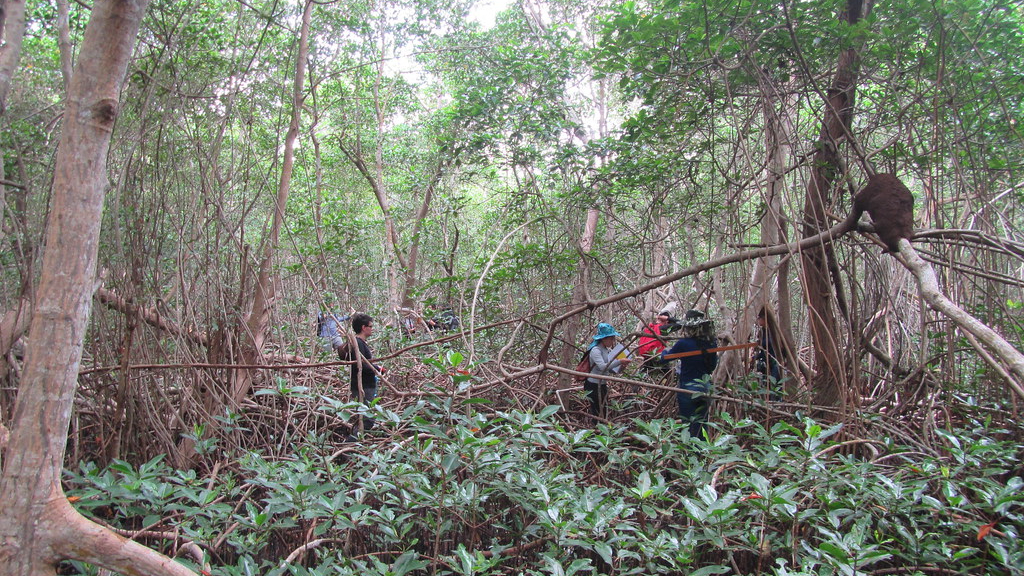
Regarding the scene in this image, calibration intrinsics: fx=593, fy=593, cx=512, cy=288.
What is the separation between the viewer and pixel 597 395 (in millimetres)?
4449

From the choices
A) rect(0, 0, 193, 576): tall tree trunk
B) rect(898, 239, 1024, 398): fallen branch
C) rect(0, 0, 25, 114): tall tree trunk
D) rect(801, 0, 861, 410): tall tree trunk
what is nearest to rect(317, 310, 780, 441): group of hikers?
rect(801, 0, 861, 410): tall tree trunk

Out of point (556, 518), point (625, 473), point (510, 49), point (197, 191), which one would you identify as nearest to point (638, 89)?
point (510, 49)

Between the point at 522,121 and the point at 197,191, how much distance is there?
3.02 meters

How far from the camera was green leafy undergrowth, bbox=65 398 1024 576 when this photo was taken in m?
1.78

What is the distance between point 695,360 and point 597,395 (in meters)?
0.77

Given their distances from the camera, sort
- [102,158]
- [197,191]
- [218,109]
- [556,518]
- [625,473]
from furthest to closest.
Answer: [218,109], [197,191], [625,473], [556,518], [102,158]

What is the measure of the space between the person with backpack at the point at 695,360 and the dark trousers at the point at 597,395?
1.77 feet

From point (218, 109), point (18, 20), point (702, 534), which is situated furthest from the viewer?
point (218, 109)

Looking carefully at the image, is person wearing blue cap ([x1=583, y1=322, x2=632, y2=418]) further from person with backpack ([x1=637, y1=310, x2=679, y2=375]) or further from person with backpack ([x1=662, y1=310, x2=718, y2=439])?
person with backpack ([x1=662, y1=310, x2=718, y2=439])

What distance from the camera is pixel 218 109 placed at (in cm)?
366

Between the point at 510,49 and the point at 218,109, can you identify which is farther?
the point at 510,49

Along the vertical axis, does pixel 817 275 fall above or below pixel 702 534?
above

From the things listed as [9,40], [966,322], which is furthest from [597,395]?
[9,40]

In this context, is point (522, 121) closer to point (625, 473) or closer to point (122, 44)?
point (625, 473)
